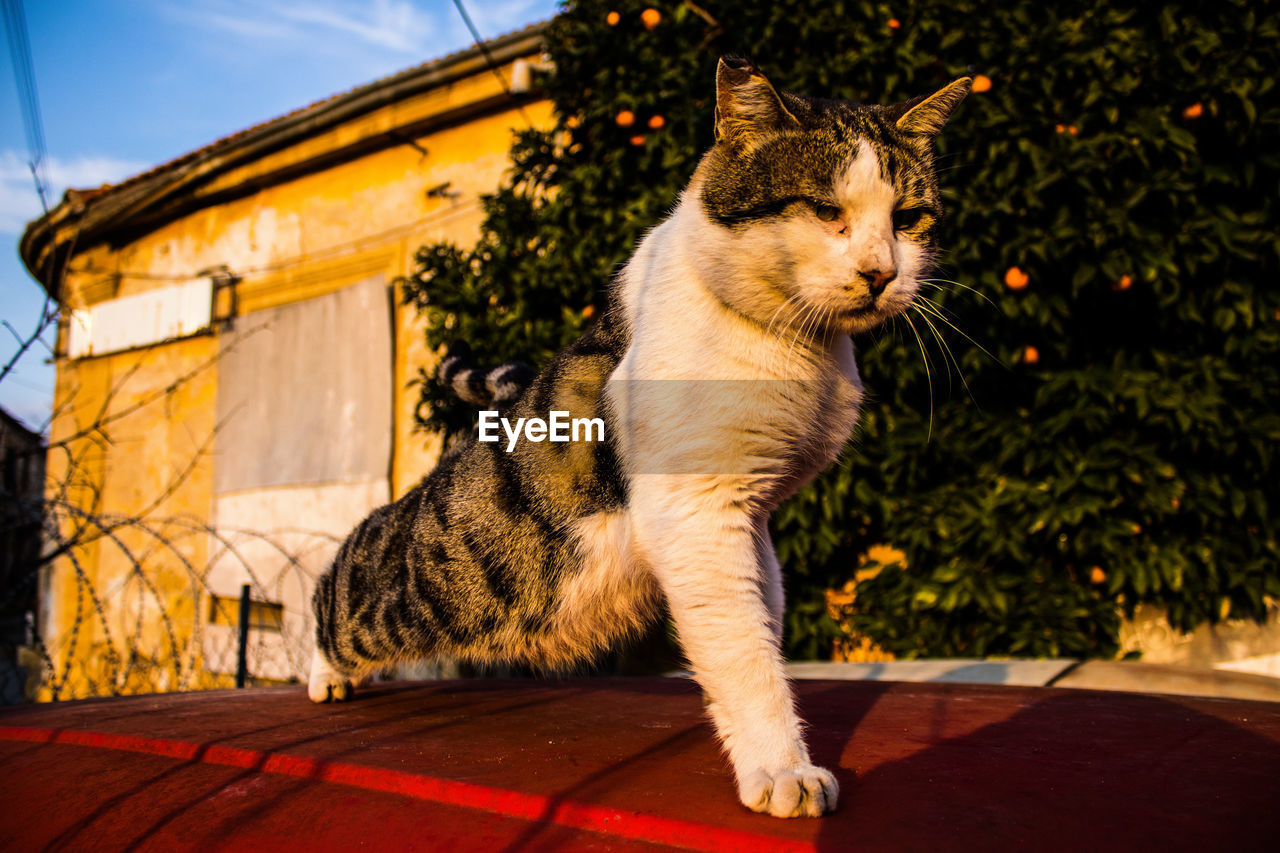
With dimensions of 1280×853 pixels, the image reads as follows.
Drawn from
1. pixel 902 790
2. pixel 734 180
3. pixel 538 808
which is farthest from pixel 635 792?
pixel 734 180

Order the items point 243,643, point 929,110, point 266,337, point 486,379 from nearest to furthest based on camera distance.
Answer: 1. point 929,110
2. point 486,379
3. point 243,643
4. point 266,337

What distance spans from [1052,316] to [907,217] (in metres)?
2.26

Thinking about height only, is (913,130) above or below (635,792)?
above

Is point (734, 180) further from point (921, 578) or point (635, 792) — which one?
point (921, 578)

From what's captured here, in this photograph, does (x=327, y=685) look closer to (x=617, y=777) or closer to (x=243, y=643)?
(x=617, y=777)

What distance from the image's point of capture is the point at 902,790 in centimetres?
147

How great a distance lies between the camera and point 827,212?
1.70m

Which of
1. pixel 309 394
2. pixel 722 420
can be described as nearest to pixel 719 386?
pixel 722 420

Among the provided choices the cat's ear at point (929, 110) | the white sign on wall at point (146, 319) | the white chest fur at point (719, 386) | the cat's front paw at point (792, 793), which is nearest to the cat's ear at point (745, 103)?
the white chest fur at point (719, 386)

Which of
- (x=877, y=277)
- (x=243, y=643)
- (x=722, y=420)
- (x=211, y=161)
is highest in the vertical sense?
(x=211, y=161)

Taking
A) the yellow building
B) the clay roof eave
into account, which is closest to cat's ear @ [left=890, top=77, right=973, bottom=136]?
the yellow building

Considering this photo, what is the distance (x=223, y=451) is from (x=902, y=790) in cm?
859

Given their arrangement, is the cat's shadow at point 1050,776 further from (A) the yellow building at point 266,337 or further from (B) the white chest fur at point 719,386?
(A) the yellow building at point 266,337

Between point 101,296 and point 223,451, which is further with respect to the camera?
point 101,296
